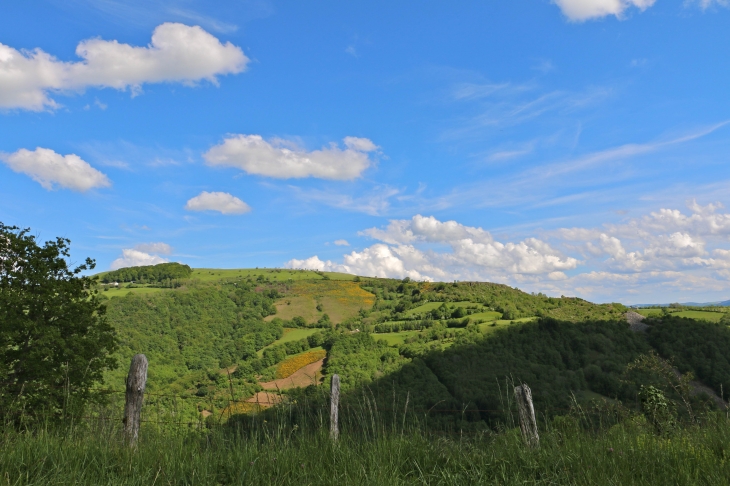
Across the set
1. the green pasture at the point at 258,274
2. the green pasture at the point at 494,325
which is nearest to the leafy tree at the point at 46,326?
the green pasture at the point at 494,325

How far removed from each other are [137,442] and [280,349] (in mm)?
92959

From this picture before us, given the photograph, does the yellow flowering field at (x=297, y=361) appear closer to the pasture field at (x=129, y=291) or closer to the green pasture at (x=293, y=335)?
the green pasture at (x=293, y=335)

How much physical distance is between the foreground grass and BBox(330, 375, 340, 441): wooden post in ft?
1.00

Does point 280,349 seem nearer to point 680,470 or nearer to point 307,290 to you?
point 307,290

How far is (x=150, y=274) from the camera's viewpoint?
440 feet

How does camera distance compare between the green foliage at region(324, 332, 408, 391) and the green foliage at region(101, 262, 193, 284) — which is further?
the green foliage at region(101, 262, 193, 284)

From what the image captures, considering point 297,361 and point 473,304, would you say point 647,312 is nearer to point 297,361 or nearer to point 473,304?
point 473,304

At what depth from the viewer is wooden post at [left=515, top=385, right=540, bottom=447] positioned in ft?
17.9

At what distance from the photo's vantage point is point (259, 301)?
422ft

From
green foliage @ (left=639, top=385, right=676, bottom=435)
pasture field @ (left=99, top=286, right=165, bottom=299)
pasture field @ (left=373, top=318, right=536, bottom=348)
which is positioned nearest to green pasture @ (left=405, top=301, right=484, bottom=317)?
pasture field @ (left=373, top=318, right=536, bottom=348)

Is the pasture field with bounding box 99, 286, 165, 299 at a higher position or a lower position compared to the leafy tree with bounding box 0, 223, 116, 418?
higher

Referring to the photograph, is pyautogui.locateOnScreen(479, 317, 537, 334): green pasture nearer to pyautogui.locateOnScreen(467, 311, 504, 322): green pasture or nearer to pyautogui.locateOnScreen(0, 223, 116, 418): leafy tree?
pyautogui.locateOnScreen(467, 311, 504, 322): green pasture

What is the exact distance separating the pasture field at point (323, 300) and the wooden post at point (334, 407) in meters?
114

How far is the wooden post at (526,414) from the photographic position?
214 inches
